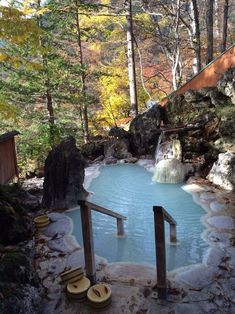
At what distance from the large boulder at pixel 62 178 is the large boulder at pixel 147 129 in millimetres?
5723

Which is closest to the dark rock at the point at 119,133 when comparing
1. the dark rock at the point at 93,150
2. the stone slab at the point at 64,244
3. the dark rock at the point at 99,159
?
the dark rock at the point at 93,150

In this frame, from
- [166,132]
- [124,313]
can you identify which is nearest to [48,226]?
[124,313]

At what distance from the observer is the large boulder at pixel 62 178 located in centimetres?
766

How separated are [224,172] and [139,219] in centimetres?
340

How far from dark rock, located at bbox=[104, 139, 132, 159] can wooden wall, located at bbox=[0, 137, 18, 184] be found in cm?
487

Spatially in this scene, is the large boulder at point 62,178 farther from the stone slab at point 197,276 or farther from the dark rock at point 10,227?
the stone slab at point 197,276

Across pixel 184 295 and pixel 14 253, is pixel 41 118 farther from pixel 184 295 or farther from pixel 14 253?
pixel 184 295

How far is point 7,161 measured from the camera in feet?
28.8

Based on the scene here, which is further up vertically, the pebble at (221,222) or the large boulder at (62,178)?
the large boulder at (62,178)

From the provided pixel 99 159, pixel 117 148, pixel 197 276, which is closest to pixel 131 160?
pixel 117 148

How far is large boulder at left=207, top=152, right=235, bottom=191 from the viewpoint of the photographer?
8.51 meters

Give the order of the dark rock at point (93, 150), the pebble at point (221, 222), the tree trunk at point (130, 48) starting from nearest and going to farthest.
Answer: the pebble at point (221, 222) < the dark rock at point (93, 150) < the tree trunk at point (130, 48)

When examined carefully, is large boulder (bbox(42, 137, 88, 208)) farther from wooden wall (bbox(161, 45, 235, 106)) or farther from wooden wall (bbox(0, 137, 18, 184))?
wooden wall (bbox(161, 45, 235, 106))

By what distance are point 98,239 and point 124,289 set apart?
179 centimetres
